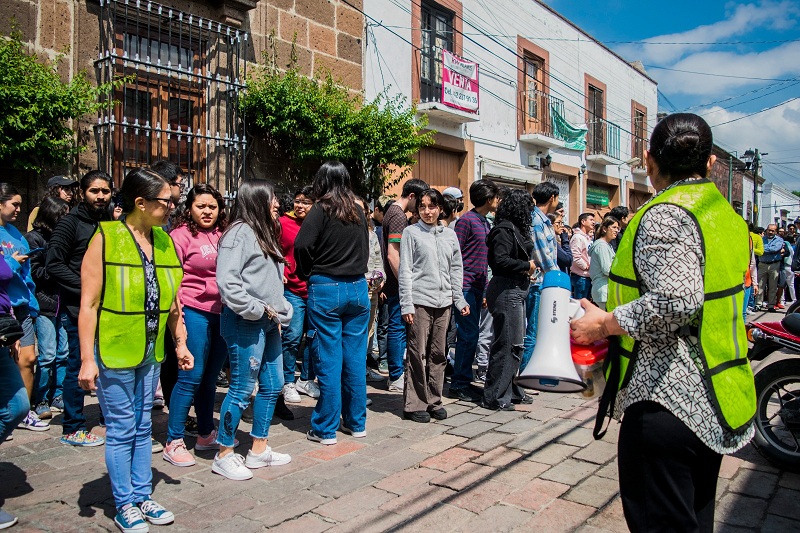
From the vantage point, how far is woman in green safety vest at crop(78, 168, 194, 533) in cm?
312

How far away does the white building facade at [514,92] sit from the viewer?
41.3 feet

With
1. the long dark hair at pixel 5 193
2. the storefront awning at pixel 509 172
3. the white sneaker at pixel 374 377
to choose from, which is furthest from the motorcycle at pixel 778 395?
the storefront awning at pixel 509 172

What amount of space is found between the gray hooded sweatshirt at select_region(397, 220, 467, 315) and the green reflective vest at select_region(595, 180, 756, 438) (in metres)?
3.05

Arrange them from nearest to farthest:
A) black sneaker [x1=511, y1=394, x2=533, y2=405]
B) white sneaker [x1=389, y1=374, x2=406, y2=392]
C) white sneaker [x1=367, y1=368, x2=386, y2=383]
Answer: black sneaker [x1=511, y1=394, x2=533, y2=405] < white sneaker [x1=389, y1=374, x2=406, y2=392] < white sneaker [x1=367, y1=368, x2=386, y2=383]

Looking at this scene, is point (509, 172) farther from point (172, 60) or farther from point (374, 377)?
point (374, 377)

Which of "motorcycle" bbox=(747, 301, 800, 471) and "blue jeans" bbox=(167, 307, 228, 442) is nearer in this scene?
"blue jeans" bbox=(167, 307, 228, 442)

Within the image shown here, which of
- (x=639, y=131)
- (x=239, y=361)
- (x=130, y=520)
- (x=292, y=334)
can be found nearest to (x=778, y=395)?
(x=239, y=361)

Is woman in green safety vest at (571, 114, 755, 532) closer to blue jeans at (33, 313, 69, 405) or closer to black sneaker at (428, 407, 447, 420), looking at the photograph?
black sneaker at (428, 407, 447, 420)

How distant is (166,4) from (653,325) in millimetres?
8094

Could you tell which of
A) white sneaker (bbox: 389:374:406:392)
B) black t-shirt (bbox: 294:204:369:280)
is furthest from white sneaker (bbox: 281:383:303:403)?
black t-shirt (bbox: 294:204:369:280)

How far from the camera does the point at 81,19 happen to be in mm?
7391

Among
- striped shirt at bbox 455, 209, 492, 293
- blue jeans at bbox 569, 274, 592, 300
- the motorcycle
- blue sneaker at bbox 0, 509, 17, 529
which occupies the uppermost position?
striped shirt at bbox 455, 209, 492, 293

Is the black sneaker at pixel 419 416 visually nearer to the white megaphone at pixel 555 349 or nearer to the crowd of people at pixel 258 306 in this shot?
the crowd of people at pixel 258 306

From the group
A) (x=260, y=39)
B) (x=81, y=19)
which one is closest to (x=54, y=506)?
(x=81, y=19)
